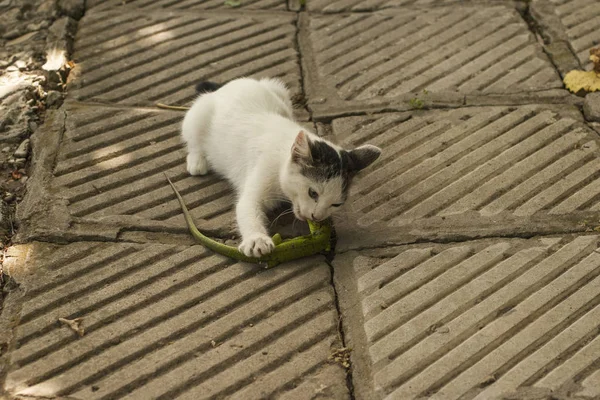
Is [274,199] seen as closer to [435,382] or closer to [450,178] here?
[450,178]

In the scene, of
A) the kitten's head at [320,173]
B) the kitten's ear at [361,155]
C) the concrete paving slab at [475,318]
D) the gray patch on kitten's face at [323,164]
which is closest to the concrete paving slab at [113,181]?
the kitten's head at [320,173]

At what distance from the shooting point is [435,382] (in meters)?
2.84

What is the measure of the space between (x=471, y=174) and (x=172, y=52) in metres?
2.11

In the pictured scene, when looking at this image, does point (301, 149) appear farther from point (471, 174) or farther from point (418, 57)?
point (418, 57)

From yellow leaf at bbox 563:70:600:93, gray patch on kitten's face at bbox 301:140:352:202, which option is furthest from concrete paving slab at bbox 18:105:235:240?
yellow leaf at bbox 563:70:600:93

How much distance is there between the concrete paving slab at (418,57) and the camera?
4.47 meters

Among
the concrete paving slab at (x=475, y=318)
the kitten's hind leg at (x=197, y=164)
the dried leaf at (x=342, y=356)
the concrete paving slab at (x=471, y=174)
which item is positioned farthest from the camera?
the kitten's hind leg at (x=197, y=164)

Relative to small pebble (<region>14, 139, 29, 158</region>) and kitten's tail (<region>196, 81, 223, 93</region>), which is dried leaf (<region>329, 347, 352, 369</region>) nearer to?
kitten's tail (<region>196, 81, 223, 93</region>)

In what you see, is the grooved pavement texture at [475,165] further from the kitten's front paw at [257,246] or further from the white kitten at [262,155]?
the kitten's front paw at [257,246]

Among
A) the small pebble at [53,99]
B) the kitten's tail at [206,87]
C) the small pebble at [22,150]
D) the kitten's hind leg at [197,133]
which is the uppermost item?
the small pebble at [53,99]

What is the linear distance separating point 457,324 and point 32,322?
1.78 metres

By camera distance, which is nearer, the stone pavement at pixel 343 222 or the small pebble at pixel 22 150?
the stone pavement at pixel 343 222

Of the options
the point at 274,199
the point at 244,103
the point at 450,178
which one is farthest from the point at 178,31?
the point at 450,178

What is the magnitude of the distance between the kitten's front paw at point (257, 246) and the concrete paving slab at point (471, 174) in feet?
1.26
